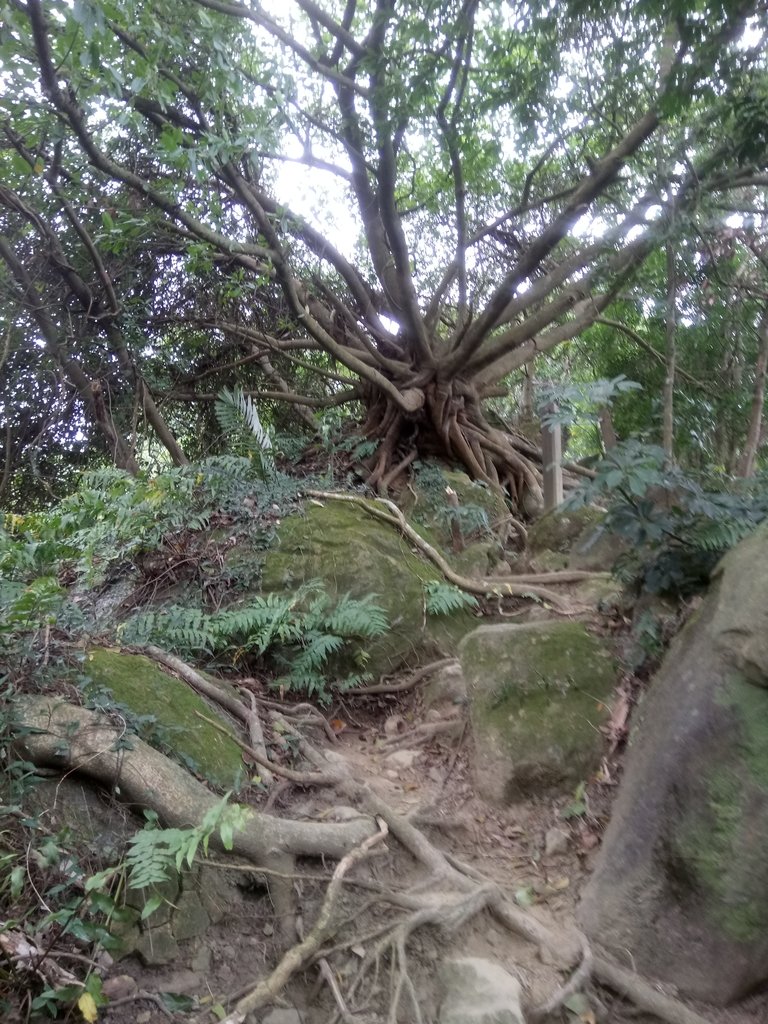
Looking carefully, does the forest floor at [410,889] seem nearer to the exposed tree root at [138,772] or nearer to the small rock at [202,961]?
the small rock at [202,961]

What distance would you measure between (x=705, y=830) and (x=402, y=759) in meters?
1.88

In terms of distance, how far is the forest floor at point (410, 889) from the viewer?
2611 millimetres

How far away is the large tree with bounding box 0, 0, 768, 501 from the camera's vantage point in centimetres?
472

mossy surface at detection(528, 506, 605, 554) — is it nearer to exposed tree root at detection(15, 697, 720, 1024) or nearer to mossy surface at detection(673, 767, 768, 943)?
mossy surface at detection(673, 767, 768, 943)

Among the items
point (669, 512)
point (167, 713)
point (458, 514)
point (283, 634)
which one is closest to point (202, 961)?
point (167, 713)

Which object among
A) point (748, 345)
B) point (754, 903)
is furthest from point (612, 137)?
point (754, 903)

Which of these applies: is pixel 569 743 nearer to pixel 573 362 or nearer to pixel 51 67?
pixel 51 67

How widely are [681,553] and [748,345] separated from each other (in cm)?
372

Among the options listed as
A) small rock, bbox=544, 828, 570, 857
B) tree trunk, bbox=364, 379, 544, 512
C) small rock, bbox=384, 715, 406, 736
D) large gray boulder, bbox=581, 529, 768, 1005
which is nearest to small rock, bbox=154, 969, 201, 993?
large gray boulder, bbox=581, 529, 768, 1005

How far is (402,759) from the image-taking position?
14.5ft

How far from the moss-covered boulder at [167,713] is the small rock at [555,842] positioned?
1476mm

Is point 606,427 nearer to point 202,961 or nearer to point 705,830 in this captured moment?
point 705,830

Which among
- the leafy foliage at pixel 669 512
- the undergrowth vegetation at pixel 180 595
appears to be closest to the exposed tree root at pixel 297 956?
the undergrowth vegetation at pixel 180 595

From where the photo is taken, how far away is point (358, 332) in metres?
8.10
